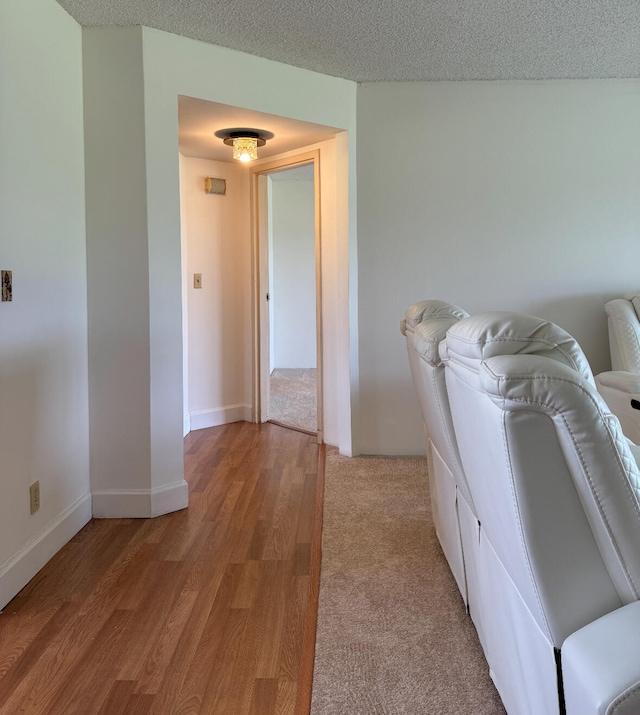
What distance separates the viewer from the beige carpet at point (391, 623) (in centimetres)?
165

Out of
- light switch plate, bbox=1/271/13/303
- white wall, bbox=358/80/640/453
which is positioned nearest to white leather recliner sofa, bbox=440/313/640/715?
light switch plate, bbox=1/271/13/303

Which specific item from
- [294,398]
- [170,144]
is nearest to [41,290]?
[170,144]

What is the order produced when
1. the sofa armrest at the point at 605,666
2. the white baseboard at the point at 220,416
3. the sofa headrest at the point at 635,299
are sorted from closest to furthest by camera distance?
1. the sofa armrest at the point at 605,666
2. the sofa headrest at the point at 635,299
3. the white baseboard at the point at 220,416

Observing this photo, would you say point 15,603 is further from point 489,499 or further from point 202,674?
point 489,499

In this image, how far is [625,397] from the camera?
9.60 feet

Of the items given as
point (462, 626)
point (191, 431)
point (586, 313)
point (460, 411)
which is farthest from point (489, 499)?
point (191, 431)

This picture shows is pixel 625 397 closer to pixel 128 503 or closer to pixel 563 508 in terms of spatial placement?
pixel 563 508

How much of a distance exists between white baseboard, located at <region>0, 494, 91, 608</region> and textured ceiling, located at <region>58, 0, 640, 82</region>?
2.30 m

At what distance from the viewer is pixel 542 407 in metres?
1.02

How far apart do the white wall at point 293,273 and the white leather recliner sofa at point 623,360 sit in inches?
189

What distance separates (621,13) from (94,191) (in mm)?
2731

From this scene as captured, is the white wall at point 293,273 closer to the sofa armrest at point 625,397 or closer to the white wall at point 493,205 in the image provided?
the white wall at point 493,205

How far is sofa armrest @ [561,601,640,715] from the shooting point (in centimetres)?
87

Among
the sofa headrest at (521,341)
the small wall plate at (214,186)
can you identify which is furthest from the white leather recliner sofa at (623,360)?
the small wall plate at (214,186)
